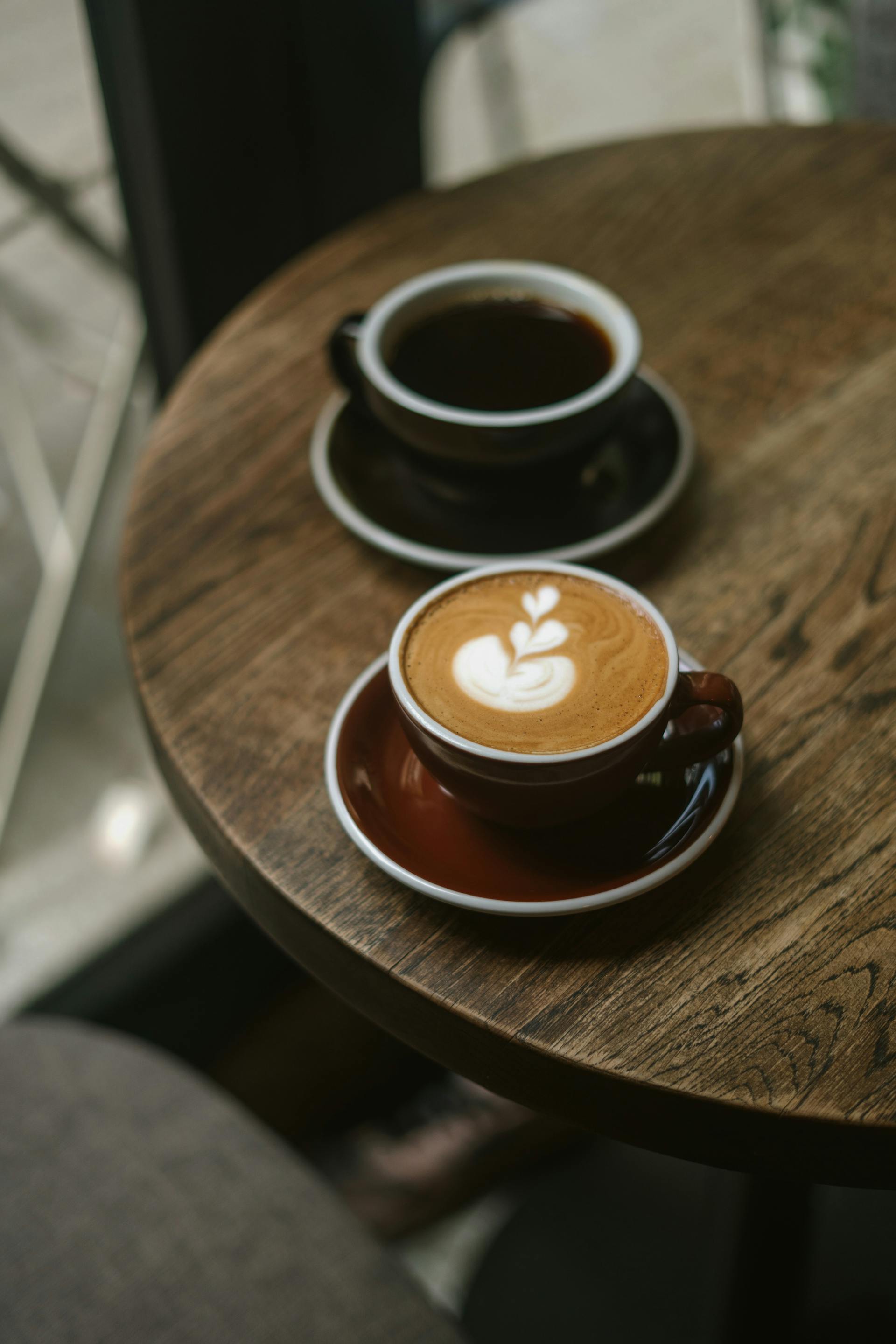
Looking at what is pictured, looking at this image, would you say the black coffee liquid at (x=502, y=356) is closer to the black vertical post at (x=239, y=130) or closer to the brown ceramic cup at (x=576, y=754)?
the brown ceramic cup at (x=576, y=754)

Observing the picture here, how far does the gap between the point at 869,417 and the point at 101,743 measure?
1.03 m

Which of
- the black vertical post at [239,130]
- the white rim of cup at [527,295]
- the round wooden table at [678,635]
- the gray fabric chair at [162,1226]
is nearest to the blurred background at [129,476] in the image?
the black vertical post at [239,130]

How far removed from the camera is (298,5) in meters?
1.15

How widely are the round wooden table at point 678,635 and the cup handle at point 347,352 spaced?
0.07 metres

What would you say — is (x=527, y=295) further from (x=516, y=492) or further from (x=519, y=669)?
(x=519, y=669)

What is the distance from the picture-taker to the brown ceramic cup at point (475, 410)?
2.00 feet

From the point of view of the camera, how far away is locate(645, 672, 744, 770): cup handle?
47 centimetres

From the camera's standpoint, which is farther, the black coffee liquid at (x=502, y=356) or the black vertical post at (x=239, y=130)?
the black vertical post at (x=239, y=130)

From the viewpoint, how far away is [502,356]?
0.69 m

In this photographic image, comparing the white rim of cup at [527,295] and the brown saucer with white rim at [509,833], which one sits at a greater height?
the white rim of cup at [527,295]

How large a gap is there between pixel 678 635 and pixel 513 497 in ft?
0.43

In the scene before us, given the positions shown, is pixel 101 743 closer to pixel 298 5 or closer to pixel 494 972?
pixel 298 5

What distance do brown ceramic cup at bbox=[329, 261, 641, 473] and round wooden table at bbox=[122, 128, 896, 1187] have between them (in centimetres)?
8

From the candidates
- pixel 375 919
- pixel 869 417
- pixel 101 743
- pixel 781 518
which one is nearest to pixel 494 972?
pixel 375 919
